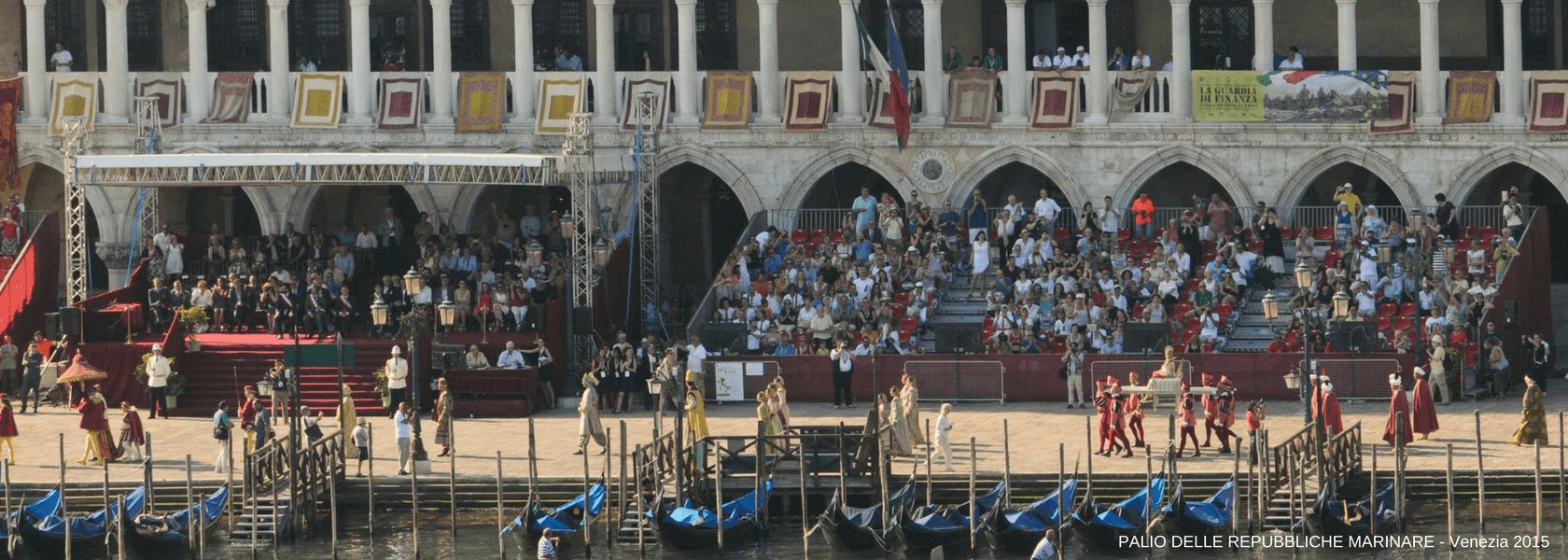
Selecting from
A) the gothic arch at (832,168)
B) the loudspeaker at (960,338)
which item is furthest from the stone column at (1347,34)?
the loudspeaker at (960,338)

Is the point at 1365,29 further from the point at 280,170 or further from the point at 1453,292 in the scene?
the point at 280,170

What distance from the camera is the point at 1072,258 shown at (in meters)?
64.3

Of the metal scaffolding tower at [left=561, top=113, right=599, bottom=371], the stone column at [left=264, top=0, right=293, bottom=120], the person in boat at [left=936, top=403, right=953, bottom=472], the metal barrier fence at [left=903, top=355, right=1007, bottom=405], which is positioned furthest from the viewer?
the stone column at [left=264, top=0, right=293, bottom=120]

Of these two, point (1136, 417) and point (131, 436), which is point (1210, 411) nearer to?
point (1136, 417)

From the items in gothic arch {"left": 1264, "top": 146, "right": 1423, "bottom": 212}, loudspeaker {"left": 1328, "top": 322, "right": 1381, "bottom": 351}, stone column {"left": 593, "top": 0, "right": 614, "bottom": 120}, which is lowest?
loudspeaker {"left": 1328, "top": 322, "right": 1381, "bottom": 351}

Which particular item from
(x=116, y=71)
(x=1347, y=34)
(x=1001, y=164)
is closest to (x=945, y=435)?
(x=1001, y=164)

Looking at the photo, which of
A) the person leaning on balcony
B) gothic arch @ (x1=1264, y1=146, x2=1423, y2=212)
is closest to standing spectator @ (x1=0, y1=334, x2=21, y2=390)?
the person leaning on balcony

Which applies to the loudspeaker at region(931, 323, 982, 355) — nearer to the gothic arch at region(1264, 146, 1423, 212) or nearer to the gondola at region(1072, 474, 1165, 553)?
the gothic arch at region(1264, 146, 1423, 212)

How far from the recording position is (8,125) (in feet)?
227

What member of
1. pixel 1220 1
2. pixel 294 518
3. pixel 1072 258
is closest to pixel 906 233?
pixel 1072 258

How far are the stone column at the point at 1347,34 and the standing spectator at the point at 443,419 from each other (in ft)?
67.0

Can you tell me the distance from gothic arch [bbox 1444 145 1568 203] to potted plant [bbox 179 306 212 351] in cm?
2453

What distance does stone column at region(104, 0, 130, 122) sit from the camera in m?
69.4

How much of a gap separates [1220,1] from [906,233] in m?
8.77
